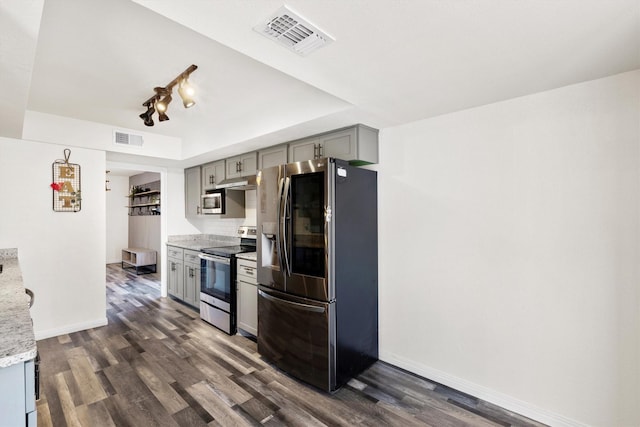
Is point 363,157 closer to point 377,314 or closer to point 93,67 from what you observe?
point 377,314

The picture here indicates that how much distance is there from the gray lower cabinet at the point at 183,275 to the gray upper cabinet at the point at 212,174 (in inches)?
40.5

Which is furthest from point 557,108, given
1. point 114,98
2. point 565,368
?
point 114,98

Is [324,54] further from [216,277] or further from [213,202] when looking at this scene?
[213,202]

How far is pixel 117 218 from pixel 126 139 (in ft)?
18.2

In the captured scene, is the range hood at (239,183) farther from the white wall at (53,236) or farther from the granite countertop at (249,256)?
the white wall at (53,236)

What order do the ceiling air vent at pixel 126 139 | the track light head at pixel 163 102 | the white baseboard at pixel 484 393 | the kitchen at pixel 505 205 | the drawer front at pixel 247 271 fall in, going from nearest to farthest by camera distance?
the kitchen at pixel 505 205 < the white baseboard at pixel 484 393 < the track light head at pixel 163 102 < the drawer front at pixel 247 271 < the ceiling air vent at pixel 126 139

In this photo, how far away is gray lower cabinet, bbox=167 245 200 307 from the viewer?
4.36 meters

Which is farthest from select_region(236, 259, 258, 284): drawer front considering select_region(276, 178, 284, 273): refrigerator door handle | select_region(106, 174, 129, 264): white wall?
select_region(106, 174, 129, 264): white wall

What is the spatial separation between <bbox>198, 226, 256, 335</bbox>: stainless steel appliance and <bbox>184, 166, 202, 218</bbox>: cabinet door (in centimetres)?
121

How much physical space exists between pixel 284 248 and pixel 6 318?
1.75 meters

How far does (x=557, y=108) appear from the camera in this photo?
2.11 metres

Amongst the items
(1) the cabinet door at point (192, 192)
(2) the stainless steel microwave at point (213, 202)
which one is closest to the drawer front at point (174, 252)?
(1) the cabinet door at point (192, 192)

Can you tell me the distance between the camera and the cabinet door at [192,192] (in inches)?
196

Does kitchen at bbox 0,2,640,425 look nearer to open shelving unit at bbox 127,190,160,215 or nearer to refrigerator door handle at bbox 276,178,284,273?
refrigerator door handle at bbox 276,178,284,273
